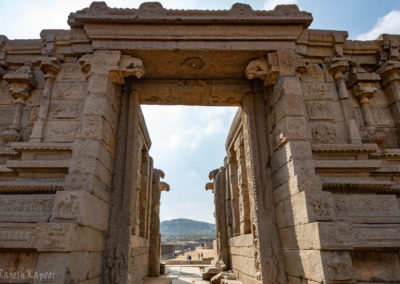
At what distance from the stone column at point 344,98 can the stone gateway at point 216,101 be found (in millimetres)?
23

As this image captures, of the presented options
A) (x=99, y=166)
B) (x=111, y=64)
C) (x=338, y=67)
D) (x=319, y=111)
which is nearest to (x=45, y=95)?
(x=111, y=64)

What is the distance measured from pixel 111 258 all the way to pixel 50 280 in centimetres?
117

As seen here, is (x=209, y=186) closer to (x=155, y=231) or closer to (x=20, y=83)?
(x=155, y=231)

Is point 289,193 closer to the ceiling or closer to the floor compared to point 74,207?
closer to the ceiling

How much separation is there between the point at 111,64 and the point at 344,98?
4.18m

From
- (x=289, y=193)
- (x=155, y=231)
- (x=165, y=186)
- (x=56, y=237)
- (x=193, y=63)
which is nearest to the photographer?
(x=56, y=237)

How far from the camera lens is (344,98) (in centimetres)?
444

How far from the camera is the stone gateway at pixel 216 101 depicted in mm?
3068

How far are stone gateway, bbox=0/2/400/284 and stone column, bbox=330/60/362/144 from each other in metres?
0.02

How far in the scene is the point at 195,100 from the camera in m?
5.54

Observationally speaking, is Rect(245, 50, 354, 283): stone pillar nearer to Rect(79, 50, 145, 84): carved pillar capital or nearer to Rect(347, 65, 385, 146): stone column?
Rect(347, 65, 385, 146): stone column

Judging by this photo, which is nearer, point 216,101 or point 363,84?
point 363,84

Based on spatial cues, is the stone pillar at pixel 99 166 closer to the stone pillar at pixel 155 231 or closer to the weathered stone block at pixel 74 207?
the weathered stone block at pixel 74 207

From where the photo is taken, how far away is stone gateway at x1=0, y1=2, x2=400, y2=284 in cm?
307
